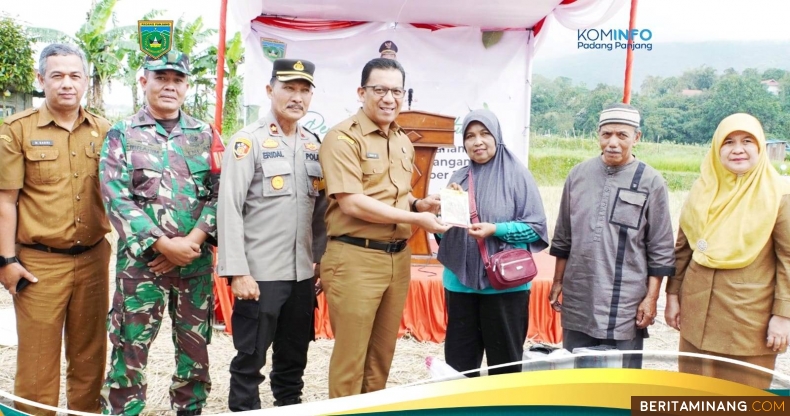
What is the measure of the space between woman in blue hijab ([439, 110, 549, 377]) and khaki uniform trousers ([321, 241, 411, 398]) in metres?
0.33

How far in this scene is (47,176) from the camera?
277cm

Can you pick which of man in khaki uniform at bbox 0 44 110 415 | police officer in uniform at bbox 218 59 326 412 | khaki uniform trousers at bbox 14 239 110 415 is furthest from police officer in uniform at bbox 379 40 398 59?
khaki uniform trousers at bbox 14 239 110 415

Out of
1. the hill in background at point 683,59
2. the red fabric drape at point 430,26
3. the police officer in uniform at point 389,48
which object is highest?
the hill in background at point 683,59

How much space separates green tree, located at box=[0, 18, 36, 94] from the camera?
12.3 metres

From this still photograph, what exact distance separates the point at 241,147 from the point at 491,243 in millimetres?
1262

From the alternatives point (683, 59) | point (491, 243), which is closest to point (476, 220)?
point (491, 243)

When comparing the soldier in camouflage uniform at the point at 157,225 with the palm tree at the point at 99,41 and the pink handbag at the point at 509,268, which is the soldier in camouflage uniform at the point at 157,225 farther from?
the palm tree at the point at 99,41

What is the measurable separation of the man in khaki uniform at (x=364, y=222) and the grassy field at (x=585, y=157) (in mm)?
16394

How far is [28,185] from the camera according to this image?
9.16ft

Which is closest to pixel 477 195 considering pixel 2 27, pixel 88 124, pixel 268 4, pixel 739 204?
pixel 739 204

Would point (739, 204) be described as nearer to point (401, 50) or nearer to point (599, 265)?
point (599, 265)

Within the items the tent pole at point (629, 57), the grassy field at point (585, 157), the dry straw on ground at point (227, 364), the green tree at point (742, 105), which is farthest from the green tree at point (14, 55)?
the green tree at point (742, 105)

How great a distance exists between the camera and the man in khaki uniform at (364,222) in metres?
2.59

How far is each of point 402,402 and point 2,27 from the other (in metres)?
13.7
